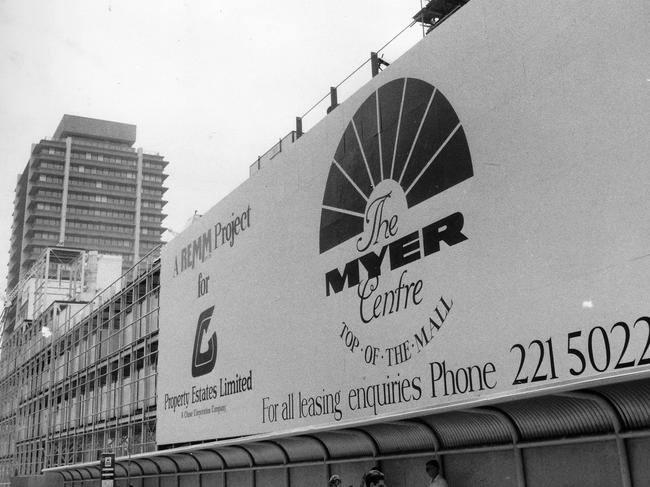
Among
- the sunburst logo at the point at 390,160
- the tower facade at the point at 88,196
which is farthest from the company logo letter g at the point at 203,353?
the tower facade at the point at 88,196

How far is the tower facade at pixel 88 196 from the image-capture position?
488ft

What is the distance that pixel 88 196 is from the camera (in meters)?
153

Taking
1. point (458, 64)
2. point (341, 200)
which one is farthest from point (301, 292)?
point (458, 64)

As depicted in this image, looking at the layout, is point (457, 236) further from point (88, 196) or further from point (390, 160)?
point (88, 196)

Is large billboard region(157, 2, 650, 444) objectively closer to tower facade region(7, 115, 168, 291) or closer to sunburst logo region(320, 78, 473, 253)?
sunburst logo region(320, 78, 473, 253)

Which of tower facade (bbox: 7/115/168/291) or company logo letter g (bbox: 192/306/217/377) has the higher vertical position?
tower facade (bbox: 7/115/168/291)

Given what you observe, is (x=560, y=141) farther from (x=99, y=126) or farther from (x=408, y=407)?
(x=99, y=126)

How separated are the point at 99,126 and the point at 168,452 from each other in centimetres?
15599

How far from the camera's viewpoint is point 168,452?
18.7 meters

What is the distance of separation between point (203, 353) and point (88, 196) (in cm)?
13704

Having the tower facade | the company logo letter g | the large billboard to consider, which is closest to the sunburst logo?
the large billboard

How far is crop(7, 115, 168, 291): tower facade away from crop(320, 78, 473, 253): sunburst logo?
454 feet

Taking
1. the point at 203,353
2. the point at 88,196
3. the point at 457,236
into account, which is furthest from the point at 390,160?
the point at 88,196

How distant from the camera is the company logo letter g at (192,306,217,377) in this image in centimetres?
2273
